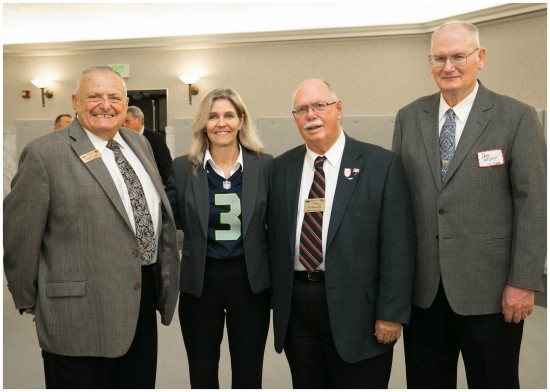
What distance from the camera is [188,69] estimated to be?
815cm

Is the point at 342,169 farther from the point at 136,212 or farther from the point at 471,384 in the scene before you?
the point at 471,384

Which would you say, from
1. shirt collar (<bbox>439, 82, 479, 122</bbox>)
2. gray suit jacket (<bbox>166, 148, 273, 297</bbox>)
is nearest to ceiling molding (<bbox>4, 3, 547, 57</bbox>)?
shirt collar (<bbox>439, 82, 479, 122</bbox>)

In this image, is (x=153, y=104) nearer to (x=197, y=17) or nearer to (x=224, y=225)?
(x=197, y=17)

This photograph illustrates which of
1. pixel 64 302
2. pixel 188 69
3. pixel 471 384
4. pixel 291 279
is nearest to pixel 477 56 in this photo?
pixel 291 279

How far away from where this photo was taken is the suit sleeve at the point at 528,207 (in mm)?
1989

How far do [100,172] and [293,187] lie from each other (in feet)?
2.65

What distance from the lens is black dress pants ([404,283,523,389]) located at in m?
2.09

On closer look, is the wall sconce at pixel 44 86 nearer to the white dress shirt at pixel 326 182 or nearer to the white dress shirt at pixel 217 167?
the white dress shirt at pixel 217 167

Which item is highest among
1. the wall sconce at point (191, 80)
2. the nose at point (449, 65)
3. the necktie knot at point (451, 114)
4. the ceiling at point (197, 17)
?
the ceiling at point (197, 17)

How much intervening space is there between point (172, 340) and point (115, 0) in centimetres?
470

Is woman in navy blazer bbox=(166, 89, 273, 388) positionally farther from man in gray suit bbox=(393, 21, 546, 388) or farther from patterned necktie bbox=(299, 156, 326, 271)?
man in gray suit bbox=(393, 21, 546, 388)

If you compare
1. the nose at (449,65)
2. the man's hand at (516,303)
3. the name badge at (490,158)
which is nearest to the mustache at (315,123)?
the nose at (449,65)

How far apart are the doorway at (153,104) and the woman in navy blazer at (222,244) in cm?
611

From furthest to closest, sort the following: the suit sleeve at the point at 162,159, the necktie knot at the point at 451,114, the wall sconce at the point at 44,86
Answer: the wall sconce at the point at 44,86
the suit sleeve at the point at 162,159
the necktie knot at the point at 451,114
